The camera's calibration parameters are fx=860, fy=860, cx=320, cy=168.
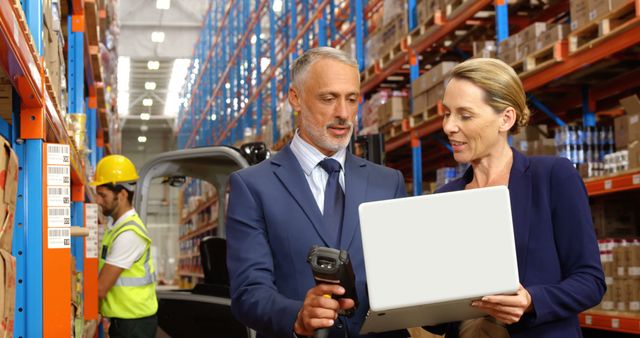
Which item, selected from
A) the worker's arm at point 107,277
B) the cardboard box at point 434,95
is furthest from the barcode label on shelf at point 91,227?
the cardboard box at point 434,95

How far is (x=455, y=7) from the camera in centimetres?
747

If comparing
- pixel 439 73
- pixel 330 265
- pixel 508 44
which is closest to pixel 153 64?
pixel 439 73

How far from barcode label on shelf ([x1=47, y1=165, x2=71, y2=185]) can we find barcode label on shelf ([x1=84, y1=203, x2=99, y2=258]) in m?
1.93

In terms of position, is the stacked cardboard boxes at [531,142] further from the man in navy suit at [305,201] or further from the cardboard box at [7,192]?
the cardboard box at [7,192]

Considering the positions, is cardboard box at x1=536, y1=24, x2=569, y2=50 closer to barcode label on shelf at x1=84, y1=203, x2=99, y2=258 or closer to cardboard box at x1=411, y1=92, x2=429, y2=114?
cardboard box at x1=411, y1=92, x2=429, y2=114

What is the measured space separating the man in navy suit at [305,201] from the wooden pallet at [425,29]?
217 inches

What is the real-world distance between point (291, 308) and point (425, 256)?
403 millimetres

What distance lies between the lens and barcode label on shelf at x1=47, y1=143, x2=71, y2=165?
271 centimetres

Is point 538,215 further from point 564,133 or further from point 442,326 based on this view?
point 564,133

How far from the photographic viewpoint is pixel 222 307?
21.4 feet

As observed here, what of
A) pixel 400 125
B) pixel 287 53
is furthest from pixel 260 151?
pixel 287 53

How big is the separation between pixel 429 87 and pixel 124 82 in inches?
1118

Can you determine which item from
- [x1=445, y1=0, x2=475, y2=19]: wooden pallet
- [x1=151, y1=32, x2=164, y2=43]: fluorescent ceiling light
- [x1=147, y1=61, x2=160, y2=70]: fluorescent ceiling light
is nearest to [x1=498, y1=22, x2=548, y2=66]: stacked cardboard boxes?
[x1=445, y1=0, x2=475, y2=19]: wooden pallet

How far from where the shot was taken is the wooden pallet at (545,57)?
18.4 ft
